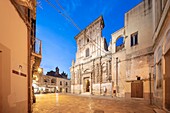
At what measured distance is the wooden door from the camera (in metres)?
12.8

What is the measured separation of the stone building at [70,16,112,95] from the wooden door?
6.06 metres

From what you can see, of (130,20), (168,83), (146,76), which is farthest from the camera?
(130,20)

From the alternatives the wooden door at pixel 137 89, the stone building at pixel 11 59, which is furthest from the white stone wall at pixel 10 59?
the wooden door at pixel 137 89

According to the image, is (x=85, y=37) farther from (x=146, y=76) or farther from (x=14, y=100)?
(x=14, y=100)

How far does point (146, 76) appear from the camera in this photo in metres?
12.4

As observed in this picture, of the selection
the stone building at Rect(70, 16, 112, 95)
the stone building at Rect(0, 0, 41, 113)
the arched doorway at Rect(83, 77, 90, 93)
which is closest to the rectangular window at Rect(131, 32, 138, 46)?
the stone building at Rect(70, 16, 112, 95)

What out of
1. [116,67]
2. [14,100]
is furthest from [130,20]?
[14,100]

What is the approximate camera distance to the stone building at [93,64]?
69.8ft

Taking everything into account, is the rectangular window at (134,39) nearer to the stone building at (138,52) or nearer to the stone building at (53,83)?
the stone building at (138,52)

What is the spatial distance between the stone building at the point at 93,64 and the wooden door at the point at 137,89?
19.9 feet

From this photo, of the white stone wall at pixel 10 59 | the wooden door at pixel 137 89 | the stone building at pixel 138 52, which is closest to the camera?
the white stone wall at pixel 10 59

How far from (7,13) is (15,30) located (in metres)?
0.72

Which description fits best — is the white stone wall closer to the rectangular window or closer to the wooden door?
the wooden door

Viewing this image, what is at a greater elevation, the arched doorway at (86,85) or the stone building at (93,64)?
the stone building at (93,64)
